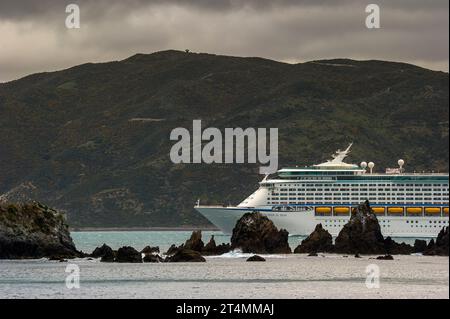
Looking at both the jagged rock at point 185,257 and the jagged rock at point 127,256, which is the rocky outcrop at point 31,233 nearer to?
the jagged rock at point 127,256

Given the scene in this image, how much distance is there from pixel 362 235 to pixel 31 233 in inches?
1312

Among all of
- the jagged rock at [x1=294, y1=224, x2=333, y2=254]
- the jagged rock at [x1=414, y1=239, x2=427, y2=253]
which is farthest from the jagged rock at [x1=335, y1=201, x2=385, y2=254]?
the jagged rock at [x1=414, y1=239, x2=427, y2=253]

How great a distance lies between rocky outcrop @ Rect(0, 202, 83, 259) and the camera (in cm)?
13223

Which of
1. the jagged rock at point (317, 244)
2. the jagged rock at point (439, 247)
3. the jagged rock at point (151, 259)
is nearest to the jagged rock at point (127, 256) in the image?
the jagged rock at point (151, 259)

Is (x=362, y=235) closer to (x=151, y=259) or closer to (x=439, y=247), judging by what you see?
(x=439, y=247)

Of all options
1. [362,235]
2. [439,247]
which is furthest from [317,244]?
[439,247]

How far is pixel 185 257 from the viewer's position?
130000mm
